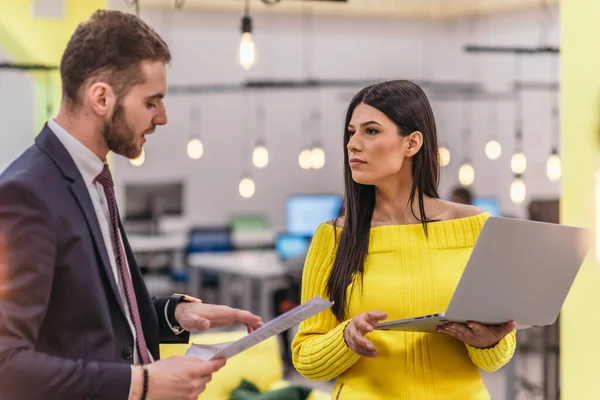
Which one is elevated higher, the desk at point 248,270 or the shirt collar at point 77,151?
the shirt collar at point 77,151

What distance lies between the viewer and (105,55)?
1.64 metres

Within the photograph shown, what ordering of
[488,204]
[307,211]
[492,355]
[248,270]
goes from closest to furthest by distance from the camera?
[492,355]
[248,270]
[488,204]
[307,211]

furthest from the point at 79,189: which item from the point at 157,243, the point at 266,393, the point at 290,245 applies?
the point at 157,243

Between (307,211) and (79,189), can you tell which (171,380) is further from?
(307,211)

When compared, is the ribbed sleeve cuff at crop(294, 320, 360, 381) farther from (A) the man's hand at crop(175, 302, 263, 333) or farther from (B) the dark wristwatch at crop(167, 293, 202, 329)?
(B) the dark wristwatch at crop(167, 293, 202, 329)

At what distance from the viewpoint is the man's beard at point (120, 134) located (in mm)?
1660

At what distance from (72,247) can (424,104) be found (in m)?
1.17

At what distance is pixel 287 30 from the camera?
1223cm

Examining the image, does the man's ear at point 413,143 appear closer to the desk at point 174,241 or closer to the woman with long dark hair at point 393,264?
the woman with long dark hair at point 393,264

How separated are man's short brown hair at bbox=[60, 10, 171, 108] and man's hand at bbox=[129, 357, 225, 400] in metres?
0.56

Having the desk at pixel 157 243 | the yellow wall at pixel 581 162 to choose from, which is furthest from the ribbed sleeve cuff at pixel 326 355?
the desk at pixel 157 243

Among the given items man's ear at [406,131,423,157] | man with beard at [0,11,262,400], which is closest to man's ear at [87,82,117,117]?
man with beard at [0,11,262,400]

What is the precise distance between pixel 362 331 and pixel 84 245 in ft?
2.50

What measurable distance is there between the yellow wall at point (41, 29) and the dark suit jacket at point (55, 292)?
492cm
